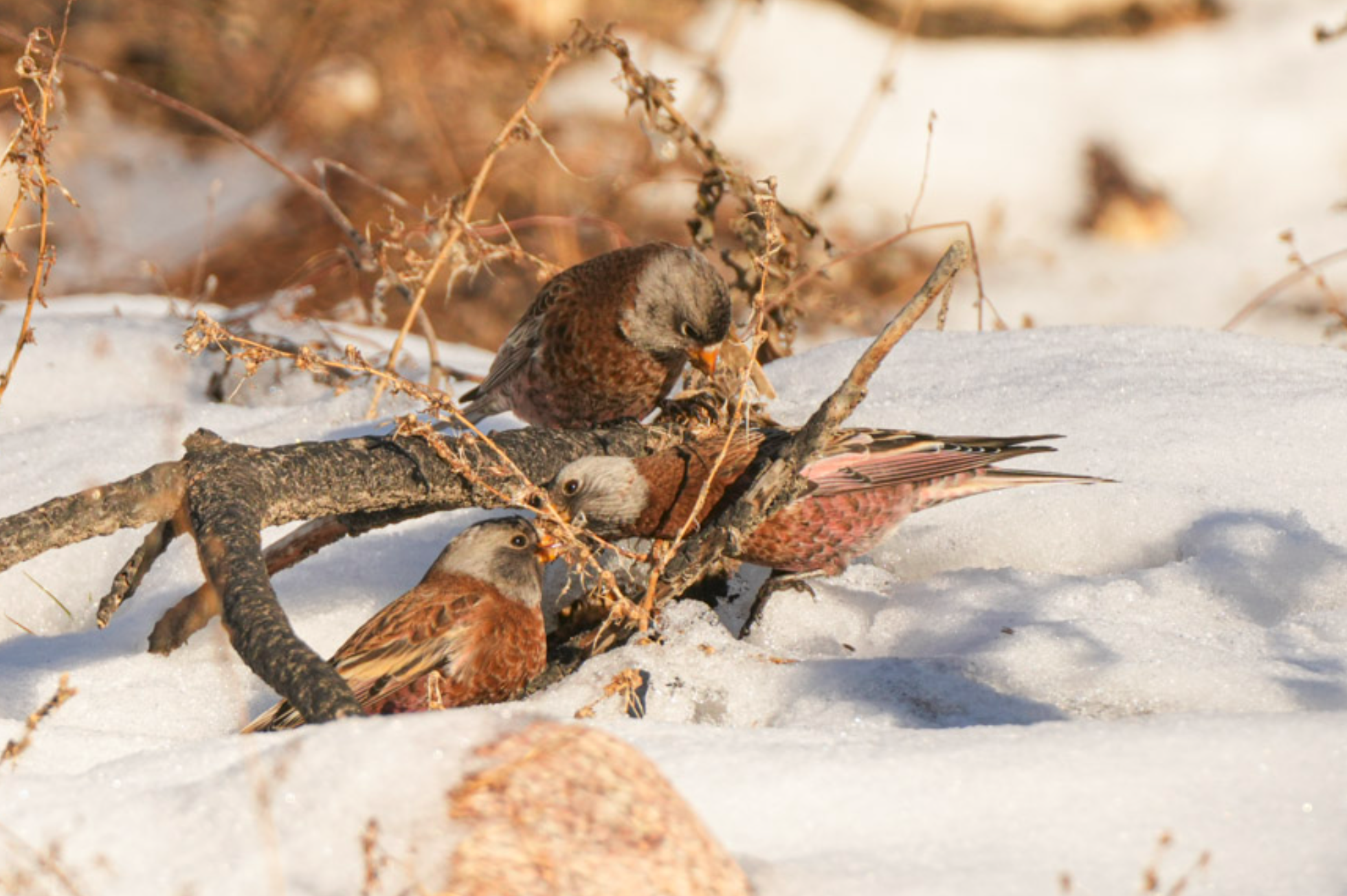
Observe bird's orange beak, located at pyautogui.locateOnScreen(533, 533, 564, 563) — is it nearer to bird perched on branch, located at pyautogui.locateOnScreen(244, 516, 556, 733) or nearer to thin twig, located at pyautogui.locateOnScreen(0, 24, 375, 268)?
bird perched on branch, located at pyautogui.locateOnScreen(244, 516, 556, 733)

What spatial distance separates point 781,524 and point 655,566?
0.43 m

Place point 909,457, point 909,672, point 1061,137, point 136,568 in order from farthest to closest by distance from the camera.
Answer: point 1061,137
point 909,457
point 136,568
point 909,672

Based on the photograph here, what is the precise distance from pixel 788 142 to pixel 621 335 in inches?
174

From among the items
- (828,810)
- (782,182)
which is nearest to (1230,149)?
(782,182)

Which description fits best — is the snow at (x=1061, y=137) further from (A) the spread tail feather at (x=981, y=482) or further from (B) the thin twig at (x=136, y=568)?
(B) the thin twig at (x=136, y=568)

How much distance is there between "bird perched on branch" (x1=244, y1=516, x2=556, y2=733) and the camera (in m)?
2.89

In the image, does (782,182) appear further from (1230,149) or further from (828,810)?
(828,810)

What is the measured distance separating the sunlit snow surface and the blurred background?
263 centimetres

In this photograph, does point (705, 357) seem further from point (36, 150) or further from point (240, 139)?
point (36, 150)

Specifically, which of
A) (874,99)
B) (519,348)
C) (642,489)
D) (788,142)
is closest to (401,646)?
(642,489)

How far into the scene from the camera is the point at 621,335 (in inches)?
153

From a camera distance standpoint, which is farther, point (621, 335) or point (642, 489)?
point (621, 335)

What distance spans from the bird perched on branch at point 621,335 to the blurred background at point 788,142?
2.78m

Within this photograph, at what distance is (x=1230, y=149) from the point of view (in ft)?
24.7
